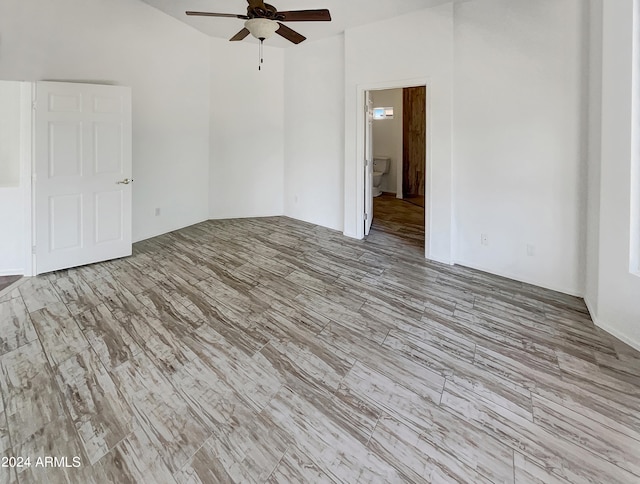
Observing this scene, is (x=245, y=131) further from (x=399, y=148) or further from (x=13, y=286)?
(x=399, y=148)

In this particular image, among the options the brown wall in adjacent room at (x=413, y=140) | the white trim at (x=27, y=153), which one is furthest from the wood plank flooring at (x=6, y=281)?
the brown wall in adjacent room at (x=413, y=140)

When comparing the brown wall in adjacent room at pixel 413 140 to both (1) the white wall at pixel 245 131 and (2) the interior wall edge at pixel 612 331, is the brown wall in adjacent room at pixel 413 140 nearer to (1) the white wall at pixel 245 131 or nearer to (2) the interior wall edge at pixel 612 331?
(1) the white wall at pixel 245 131

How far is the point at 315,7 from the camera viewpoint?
395 centimetres

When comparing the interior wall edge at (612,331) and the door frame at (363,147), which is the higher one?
the door frame at (363,147)

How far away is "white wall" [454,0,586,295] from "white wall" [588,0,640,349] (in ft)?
1.75

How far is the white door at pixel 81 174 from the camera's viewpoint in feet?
11.1

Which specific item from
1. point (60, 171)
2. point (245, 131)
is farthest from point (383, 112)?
point (60, 171)

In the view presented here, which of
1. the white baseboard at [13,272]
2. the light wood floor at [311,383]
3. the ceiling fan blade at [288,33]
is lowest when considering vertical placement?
the light wood floor at [311,383]

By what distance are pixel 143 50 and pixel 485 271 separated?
5.30 m

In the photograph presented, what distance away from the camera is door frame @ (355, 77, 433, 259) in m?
4.00

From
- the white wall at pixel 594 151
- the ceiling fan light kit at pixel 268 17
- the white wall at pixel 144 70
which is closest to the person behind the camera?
the white wall at pixel 594 151

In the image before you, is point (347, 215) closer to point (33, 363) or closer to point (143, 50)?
point (143, 50)

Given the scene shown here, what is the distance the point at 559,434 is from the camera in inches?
61.7

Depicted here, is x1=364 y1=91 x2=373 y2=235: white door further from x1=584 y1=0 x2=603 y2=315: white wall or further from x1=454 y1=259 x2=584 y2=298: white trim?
x1=584 y1=0 x2=603 y2=315: white wall
